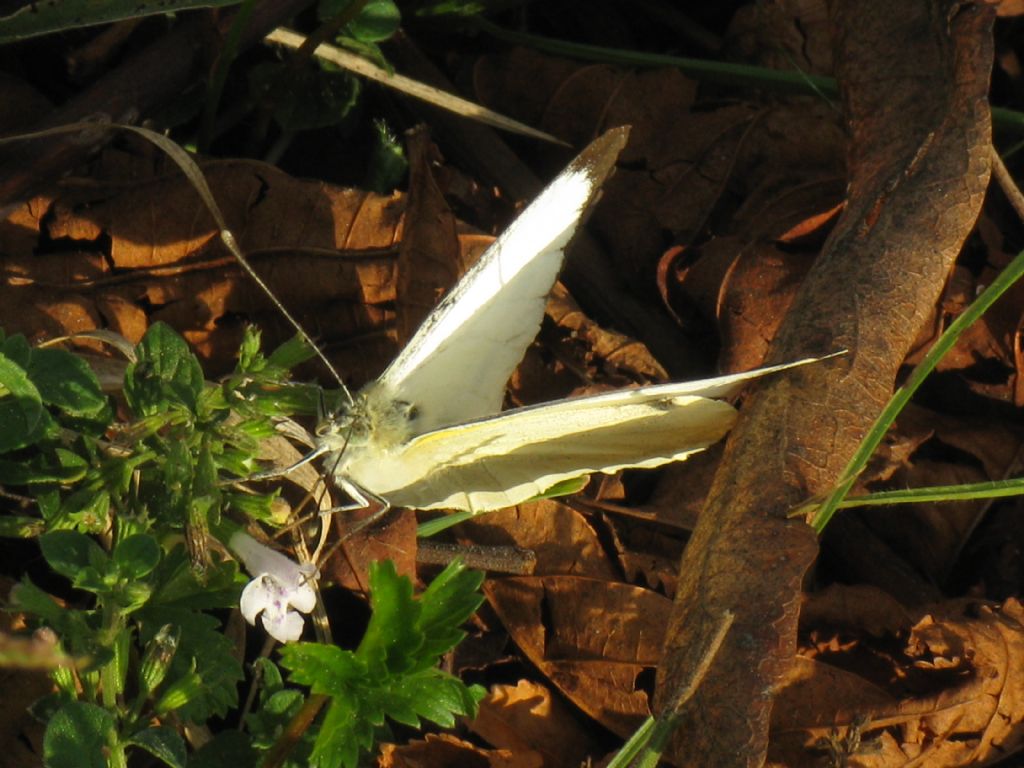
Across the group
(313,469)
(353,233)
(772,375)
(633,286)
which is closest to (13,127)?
(353,233)

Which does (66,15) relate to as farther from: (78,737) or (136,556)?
(78,737)

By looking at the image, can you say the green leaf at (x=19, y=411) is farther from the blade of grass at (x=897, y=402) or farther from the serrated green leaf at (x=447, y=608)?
the blade of grass at (x=897, y=402)

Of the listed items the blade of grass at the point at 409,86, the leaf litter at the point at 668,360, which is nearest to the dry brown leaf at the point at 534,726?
the leaf litter at the point at 668,360

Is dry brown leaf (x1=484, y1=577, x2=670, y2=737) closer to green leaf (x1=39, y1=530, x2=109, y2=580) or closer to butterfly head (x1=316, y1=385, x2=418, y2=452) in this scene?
butterfly head (x1=316, y1=385, x2=418, y2=452)

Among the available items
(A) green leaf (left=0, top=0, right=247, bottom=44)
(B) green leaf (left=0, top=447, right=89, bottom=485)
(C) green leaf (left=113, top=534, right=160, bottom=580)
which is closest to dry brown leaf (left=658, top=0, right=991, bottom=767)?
(C) green leaf (left=113, top=534, right=160, bottom=580)

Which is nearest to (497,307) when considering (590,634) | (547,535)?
(547,535)

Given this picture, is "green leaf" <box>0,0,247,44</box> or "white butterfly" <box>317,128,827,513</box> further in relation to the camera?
"green leaf" <box>0,0,247,44</box>

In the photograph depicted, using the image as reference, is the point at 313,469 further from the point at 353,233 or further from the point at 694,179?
the point at 694,179
